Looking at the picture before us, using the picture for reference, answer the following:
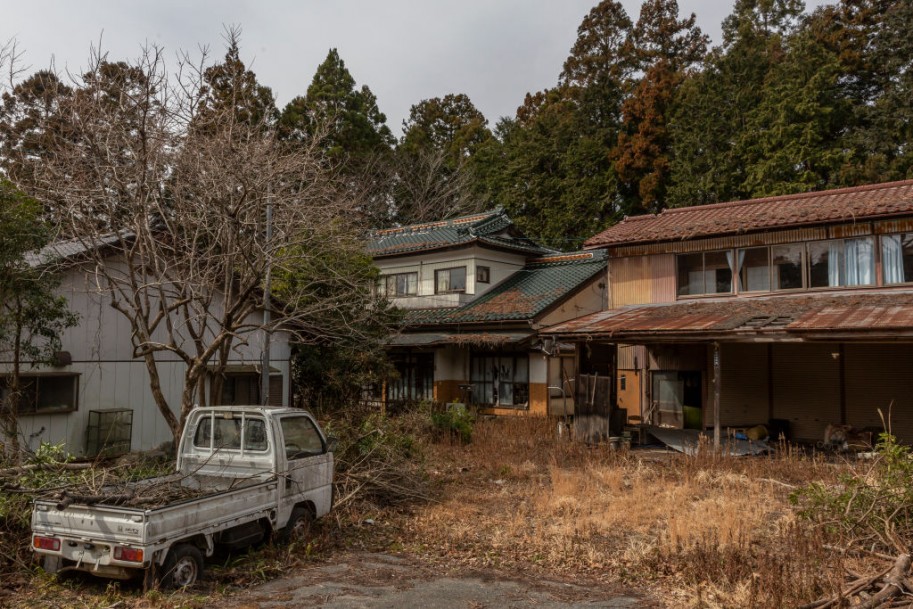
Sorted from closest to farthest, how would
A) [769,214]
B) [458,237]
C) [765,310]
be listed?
[765,310], [769,214], [458,237]

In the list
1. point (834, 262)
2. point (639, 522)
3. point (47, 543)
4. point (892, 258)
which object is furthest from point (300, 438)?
point (892, 258)

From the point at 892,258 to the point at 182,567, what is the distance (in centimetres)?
1611

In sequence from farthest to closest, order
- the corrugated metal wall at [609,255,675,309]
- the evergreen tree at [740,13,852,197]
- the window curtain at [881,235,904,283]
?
the evergreen tree at [740,13,852,197] < the corrugated metal wall at [609,255,675,309] < the window curtain at [881,235,904,283]

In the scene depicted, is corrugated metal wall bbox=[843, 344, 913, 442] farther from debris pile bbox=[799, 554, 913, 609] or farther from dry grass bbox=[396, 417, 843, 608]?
debris pile bbox=[799, 554, 913, 609]

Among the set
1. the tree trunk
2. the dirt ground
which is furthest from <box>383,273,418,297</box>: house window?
the dirt ground

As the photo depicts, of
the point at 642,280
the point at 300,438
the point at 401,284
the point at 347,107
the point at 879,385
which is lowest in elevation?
the point at 300,438

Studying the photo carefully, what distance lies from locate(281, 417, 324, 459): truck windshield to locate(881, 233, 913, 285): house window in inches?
547

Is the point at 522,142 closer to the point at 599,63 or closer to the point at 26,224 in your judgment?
the point at 599,63

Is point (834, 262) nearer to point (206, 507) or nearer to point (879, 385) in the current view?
point (879, 385)

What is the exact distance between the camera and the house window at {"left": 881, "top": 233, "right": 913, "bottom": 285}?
15500 mm

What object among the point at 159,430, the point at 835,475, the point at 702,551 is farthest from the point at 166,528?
the point at 835,475

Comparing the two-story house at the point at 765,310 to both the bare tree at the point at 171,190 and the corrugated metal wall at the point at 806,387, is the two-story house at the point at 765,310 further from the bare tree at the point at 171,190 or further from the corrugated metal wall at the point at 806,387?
the bare tree at the point at 171,190

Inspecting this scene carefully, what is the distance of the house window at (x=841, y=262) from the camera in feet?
52.4

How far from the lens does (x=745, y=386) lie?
18359 millimetres
